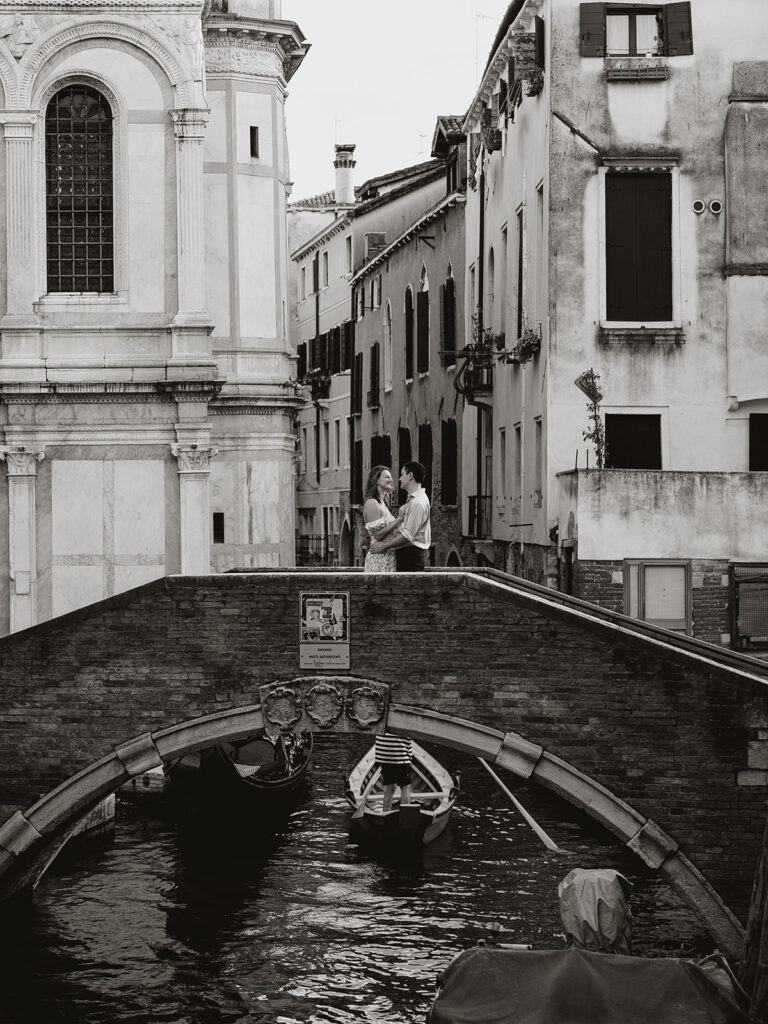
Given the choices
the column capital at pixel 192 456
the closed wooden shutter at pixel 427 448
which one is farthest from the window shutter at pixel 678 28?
the closed wooden shutter at pixel 427 448

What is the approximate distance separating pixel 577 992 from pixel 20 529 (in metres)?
14.6

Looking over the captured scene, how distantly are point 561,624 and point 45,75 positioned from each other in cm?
1210

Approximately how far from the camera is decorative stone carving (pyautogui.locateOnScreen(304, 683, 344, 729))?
11953 mm

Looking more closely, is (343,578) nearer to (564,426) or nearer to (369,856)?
(369,856)

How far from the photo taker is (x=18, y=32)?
820 inches

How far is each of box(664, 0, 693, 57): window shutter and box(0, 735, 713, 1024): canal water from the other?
8.00 meters

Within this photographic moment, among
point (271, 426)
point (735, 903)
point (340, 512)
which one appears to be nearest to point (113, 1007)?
point (735, 903)

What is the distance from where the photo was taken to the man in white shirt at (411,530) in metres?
12.2

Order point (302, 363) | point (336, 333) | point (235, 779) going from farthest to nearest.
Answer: point (302, 363)
point (336, 333)
point (235, 779)

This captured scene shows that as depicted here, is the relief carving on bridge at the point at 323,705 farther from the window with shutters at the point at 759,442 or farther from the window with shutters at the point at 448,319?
the window with shutters at the point at 448,319

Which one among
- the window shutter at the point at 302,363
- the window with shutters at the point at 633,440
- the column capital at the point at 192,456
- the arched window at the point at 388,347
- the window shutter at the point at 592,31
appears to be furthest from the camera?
the window shutter at the point at 302,363

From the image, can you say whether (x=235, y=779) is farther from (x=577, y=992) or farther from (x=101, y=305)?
(x=577, y=992)

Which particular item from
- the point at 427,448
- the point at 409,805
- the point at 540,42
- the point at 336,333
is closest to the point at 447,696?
the point at 409,805

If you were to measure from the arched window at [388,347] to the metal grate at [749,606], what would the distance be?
1597cm
